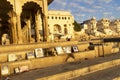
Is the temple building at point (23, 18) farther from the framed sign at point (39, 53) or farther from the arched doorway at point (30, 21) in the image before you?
the framed sign at point (39, 53)

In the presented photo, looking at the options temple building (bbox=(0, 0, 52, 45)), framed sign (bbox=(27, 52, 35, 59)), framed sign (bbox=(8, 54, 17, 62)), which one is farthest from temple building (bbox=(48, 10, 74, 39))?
framed sign (bbox=(8, 54, 17, 62))

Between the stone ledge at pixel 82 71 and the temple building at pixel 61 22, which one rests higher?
the temple building at pixel 61 22

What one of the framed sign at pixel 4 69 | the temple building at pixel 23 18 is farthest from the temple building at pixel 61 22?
the framed sign at pixel 4 69

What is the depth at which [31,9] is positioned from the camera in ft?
75.8

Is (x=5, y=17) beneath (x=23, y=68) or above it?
above

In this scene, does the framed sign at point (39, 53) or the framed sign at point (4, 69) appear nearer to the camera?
the framed sign at point (4, 69)

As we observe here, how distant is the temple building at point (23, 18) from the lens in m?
17.4

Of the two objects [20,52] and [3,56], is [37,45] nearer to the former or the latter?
[20,52]

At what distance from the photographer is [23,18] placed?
80.2ft

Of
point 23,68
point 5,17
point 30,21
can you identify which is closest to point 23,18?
point 30,21

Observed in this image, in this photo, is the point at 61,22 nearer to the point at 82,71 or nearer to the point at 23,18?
the point at 23,18

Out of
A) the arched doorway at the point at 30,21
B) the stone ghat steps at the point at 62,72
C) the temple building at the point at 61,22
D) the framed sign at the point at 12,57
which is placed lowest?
the stone ghat steps at the point at 62,72

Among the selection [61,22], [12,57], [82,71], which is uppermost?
[61,22]

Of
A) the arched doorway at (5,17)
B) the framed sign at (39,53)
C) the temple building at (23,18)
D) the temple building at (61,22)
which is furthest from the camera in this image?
the temple building at (61,22)
